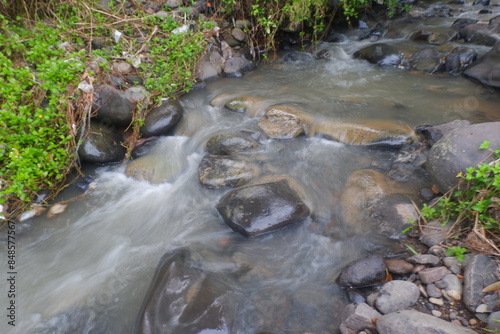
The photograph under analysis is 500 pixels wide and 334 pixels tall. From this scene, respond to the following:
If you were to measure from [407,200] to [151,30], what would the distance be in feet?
20.2

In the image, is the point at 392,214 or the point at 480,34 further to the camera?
the point at 480,34

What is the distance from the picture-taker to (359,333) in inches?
92.5

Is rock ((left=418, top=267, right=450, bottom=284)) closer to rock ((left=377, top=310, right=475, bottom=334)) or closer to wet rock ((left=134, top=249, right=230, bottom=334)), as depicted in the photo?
rock ((left=377, top=310, right=475, bottom=334))

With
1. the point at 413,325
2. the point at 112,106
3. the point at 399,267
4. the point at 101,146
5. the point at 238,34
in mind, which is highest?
the point at 238,34

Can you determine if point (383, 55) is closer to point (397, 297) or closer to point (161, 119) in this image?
point (161, 119)

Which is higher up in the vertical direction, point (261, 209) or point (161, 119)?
point (161, 119)

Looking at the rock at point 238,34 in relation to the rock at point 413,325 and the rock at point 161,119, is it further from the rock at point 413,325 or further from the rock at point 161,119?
the rock at point 413,325

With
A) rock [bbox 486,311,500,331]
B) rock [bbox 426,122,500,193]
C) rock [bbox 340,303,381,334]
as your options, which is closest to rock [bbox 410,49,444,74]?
rock [bbox 426,122,500,193]

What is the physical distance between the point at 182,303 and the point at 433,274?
2191mm

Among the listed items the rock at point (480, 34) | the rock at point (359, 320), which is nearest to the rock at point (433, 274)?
the rock at point (359, 320)

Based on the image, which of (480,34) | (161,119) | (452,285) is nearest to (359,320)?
(452,285)

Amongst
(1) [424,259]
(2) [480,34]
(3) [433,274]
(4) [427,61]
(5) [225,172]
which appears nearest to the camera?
(3) [433,274]

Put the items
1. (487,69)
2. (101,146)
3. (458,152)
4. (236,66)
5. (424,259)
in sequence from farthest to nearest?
1. (236,66)
2. (487,69)
3. (101,146)
4. (458,152)
5. (424,259)

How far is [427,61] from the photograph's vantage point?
688cm
